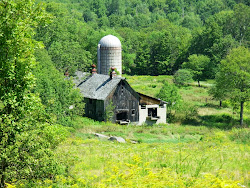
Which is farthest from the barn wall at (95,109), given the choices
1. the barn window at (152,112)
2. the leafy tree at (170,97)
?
the leafy tree at (170,97)

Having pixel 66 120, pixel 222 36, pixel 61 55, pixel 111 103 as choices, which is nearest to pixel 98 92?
pixel 111 103

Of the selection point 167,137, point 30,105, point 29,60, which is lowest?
point 167,137

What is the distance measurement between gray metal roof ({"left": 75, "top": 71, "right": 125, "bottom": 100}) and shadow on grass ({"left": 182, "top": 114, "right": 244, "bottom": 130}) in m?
8.85

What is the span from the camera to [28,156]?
31.3ft

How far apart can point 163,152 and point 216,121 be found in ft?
92.6

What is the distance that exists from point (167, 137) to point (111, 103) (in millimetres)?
8594

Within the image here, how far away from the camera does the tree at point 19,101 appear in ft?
30.9

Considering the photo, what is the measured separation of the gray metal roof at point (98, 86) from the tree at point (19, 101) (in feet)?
90.6

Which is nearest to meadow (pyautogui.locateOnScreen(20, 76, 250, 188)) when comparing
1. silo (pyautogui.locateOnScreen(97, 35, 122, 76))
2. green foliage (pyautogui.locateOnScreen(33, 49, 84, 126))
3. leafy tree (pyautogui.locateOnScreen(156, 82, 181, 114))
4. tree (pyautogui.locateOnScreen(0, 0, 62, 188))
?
tree (pyautogui.locateOnScreen(0, 0, 62, 188))

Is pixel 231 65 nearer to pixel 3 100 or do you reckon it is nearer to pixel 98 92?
pixel 98 92

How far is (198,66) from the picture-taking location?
71188mm

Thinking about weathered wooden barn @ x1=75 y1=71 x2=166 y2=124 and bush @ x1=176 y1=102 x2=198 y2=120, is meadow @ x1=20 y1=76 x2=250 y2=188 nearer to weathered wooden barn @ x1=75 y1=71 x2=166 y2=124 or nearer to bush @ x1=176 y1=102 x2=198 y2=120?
bush @ x1=176 y1=102 x2=198 y2=120

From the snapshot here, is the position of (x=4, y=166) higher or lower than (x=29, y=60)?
lower

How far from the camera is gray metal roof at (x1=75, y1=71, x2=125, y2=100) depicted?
38.2 meters
